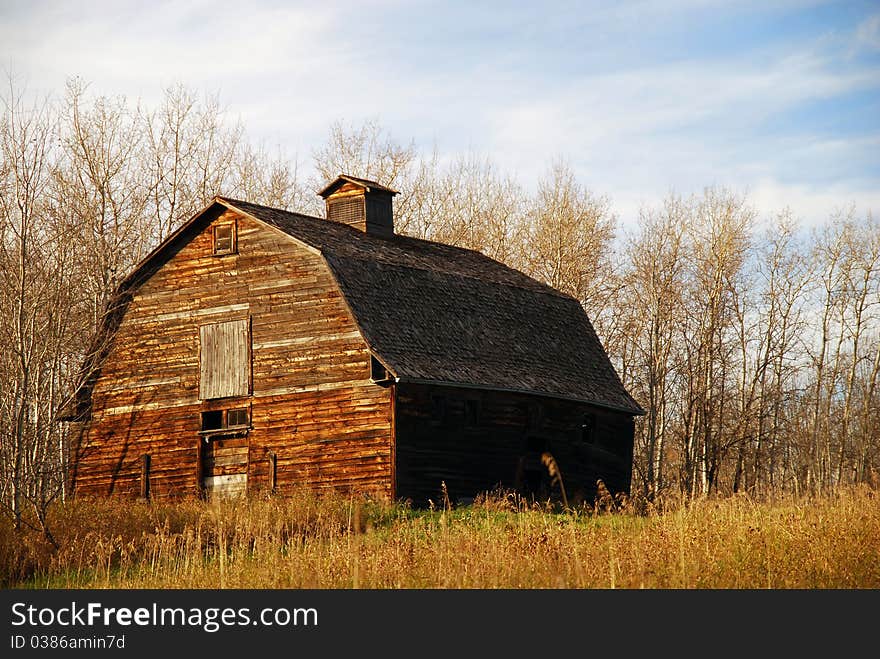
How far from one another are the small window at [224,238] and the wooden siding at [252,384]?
157mm

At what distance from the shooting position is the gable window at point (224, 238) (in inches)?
1141

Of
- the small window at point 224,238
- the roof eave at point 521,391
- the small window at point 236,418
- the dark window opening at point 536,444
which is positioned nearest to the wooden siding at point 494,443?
the dark window opening at point 536,444

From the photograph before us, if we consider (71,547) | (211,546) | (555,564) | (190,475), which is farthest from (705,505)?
(190,475)

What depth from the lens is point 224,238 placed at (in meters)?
29.1

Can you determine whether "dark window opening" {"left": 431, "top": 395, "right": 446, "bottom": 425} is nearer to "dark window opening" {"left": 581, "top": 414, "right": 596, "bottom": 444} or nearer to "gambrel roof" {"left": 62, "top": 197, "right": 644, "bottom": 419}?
"gambrel roof" {"left": 62, "top": 197, "right": 644, "bottom": 419}

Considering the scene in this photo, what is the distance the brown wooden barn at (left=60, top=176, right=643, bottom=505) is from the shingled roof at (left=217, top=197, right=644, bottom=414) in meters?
0.07

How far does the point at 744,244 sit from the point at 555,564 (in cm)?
3430

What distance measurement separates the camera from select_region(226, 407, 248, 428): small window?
28172mm

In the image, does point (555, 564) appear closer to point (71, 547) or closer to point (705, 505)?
point (705, 505)

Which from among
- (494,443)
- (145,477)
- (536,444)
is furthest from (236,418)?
(536,444)

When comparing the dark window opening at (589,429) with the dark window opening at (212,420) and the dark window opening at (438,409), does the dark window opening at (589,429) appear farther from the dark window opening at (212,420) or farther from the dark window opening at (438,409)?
the dark window opening at (212,420)

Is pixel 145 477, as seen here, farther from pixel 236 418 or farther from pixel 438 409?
pixel 438 409

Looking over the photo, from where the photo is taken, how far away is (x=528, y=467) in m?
29.7

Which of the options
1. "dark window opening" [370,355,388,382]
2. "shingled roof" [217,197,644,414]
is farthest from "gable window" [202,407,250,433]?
"shingled roof" [217,197,644,414]
